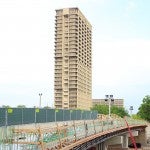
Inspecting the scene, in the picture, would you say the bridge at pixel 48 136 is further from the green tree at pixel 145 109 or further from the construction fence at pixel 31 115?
the green tree at pixel 145 109

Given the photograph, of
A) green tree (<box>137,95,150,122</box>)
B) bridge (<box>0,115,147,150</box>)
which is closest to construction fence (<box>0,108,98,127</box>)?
bridge (<box>0,115,147,150</box>)

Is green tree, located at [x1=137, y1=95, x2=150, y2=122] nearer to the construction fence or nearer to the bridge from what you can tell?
the construction fence

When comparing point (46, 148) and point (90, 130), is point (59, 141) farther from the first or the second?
point (90, 130)

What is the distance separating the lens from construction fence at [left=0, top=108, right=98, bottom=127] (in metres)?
43.7

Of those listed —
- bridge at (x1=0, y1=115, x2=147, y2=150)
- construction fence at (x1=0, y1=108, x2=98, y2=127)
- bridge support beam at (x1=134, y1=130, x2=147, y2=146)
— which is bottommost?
bridge support beam at (x1=134, y1=130, x2=147, y2=146)

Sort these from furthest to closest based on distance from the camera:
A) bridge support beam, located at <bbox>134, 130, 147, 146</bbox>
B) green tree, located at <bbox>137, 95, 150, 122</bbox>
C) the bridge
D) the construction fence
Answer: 1. green tree, located at <bbox>137, 95, 150, 122</bbox>
2. bridge support beam, located at <bbox>134, 130, 147, 146</bbox>
3. the construction fence
4. the bridge

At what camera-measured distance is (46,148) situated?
27953 mm

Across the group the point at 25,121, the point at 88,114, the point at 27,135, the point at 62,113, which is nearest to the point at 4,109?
the point at 25,121

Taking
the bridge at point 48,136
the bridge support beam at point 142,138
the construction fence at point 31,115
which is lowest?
the bridge support beam at point 142,138

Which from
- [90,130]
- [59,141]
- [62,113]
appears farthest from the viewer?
[62,113]

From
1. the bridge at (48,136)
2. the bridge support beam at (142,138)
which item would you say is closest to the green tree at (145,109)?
the bridge support beam at (142,138)

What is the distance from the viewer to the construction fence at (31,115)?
4365 cm

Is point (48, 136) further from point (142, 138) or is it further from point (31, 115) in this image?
Result: point (142, 138)

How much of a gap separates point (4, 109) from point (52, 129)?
14.8 meters
